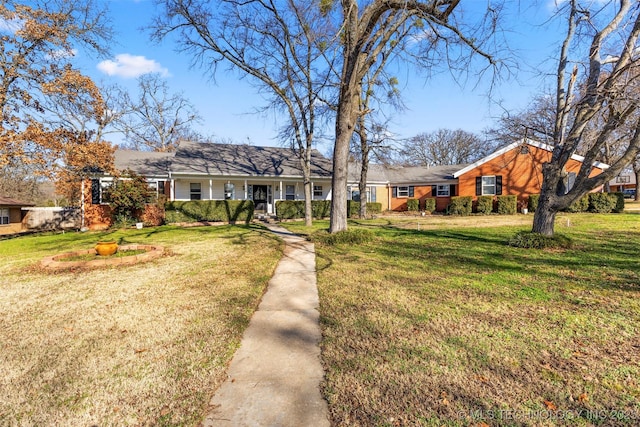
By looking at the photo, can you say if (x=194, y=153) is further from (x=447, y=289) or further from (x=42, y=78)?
(x=447, y=289)

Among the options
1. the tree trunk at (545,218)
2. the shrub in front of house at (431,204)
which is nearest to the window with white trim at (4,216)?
the tree trunk at (545,218)

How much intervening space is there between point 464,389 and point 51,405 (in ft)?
10.1

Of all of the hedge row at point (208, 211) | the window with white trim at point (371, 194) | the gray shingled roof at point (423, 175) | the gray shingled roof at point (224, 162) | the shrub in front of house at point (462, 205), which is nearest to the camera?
the hedge row at point (208, 211)

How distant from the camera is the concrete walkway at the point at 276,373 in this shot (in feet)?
6.74

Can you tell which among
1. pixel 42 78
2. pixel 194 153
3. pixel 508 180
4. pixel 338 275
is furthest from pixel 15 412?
pixel 508 180

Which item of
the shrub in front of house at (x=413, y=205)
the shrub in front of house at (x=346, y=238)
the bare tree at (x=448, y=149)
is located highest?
the bare tree at (x=448, y=149)

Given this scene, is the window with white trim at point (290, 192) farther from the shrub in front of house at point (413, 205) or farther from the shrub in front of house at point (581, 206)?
the shrub in front of house at point (581, 206)

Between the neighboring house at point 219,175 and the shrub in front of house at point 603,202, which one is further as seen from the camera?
the shrub in front of house at point 603,202

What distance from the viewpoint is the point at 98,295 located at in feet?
15.8

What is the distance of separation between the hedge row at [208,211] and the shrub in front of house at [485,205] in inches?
622

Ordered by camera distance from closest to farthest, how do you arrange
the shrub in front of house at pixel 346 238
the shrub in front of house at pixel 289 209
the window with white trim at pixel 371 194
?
the shrub in front of house at pixel 346 238
the shrub in front of house at pixel 289 209
the window with white trim at pixel 371 194

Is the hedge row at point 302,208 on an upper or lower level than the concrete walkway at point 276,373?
upper

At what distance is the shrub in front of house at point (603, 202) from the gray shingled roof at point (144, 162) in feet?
84.4

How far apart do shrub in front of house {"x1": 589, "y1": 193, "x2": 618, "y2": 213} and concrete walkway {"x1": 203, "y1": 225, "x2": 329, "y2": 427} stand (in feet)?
70.8
